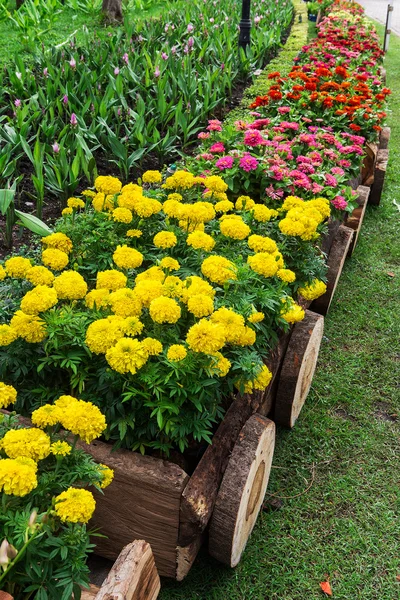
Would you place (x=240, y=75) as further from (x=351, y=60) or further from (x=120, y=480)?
(x=120, y=480)

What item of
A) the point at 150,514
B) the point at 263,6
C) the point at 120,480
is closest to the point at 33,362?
the point at 120,480

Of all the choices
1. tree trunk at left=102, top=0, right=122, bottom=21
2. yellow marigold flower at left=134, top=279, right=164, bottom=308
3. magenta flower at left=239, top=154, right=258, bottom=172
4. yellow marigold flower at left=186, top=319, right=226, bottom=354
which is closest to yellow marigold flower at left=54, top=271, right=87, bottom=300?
yellow marigold flower at left=134, top=279, right=164, bottom=308

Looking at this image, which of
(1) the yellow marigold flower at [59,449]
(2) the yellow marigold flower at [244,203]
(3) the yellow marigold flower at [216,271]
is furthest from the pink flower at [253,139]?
(1) the yellow marigold flower at [59,449]

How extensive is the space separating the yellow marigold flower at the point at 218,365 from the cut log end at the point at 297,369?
79cm

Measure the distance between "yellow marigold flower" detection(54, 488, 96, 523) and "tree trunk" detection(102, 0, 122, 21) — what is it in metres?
10.6

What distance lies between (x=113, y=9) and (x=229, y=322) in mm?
10114

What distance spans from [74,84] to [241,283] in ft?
11.2

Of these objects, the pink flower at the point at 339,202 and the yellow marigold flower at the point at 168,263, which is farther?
the pink flower at the point at 339,202

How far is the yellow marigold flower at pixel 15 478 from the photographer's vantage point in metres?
1.15

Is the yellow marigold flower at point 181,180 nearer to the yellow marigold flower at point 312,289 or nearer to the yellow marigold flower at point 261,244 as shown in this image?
the yellow marigold flower at point 261,244

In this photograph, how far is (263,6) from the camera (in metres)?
10.1

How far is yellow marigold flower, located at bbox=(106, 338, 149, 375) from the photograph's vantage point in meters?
1.50

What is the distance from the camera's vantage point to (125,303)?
1.70 m

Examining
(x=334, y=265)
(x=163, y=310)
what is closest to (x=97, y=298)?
(x=163, y=310)
